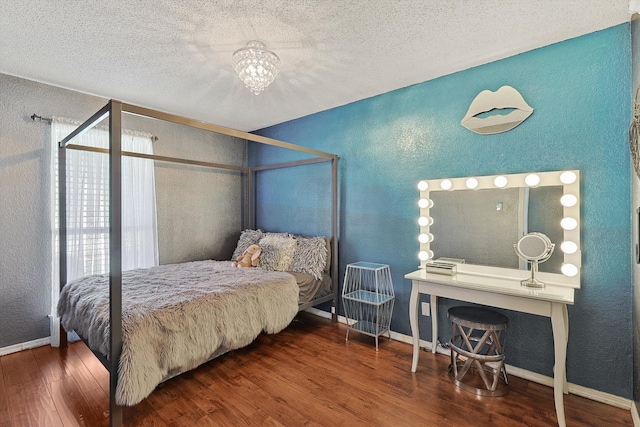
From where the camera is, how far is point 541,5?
1753 millimetres

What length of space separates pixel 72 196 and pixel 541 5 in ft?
13.1

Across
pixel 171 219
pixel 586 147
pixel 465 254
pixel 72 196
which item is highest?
pixel 586 147

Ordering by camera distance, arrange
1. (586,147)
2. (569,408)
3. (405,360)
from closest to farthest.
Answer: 1. (569,408)
2. (586,147)
3. (405,360)

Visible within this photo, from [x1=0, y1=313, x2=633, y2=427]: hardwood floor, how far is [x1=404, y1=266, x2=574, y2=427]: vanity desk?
211 mm

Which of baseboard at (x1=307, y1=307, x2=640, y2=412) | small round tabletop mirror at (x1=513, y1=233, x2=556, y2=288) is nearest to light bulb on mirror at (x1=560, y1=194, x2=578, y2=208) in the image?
small round tabletop mirror at (x1=513, y1=233, x2=556, y2=288)

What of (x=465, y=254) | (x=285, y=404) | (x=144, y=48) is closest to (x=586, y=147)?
(x=465, y=254)

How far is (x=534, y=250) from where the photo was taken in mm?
2033

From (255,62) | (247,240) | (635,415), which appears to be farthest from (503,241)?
(247,240)

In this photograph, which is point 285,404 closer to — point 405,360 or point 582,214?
point 405,360

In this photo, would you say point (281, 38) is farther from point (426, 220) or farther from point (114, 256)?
point (426, 220)

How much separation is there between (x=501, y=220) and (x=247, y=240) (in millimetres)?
2861

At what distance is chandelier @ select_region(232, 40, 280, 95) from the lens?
6.77ft

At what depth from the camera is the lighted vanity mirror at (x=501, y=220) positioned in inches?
80.0

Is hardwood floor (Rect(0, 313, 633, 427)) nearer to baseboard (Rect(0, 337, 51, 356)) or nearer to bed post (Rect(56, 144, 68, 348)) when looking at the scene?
baseboard (Rect(0, 337, 51, 356))
